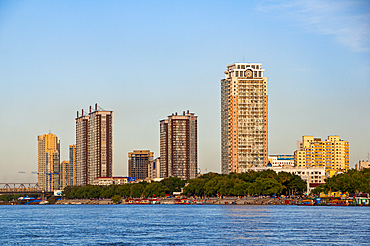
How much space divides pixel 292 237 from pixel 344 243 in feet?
30.8

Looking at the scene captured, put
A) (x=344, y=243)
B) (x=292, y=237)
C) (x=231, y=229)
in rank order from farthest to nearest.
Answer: (x=231, y=229) → (x=292, y=237) → (x=344, y=243)

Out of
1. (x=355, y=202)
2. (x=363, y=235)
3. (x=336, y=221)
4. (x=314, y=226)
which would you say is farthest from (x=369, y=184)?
(x=363, y=235)

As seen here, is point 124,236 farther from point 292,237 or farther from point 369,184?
point 369,184

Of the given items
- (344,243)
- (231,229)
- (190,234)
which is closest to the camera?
(344,243)

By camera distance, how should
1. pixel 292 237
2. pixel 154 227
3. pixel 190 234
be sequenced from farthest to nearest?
pixel 154 227
pixel 190 234
pixel 292 237

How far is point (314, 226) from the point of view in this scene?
109625mm

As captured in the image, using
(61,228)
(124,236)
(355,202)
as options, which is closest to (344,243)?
(124,236)

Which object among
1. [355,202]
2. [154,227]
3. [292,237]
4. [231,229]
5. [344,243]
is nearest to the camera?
[344,243]

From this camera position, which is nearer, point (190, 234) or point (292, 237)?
point (292, 237)

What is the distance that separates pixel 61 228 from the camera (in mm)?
116125

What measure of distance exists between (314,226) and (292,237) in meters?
19.8

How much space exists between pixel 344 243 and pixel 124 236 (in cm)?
3419

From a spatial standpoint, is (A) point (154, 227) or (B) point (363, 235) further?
(A) point (154, 227)

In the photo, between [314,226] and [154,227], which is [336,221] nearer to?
[314,226]
